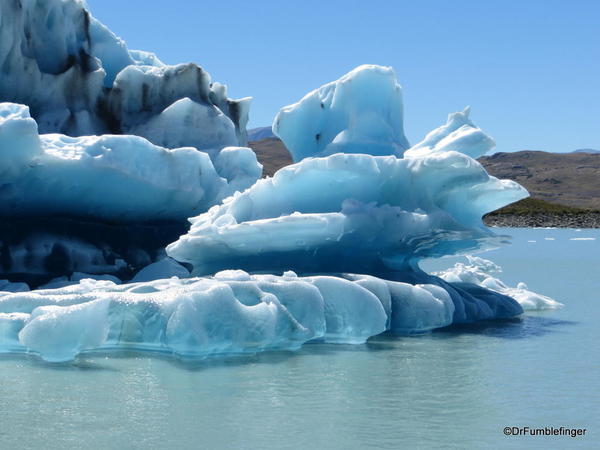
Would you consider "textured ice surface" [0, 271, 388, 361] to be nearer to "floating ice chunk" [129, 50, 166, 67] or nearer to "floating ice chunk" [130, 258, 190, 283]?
"floating ice chunk" [130, 258, 190, 283]

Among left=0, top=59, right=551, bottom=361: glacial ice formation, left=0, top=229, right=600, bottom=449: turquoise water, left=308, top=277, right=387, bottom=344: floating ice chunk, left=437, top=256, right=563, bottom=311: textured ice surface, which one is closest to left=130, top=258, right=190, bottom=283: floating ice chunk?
left=0, top=59, right=551, bottom=361: glacial ice formation

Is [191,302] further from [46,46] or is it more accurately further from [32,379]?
[46,46]

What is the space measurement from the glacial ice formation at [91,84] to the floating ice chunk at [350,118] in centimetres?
366

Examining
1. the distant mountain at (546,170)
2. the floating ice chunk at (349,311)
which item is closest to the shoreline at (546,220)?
the distant mountain at (546,170)

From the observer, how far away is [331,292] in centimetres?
1045

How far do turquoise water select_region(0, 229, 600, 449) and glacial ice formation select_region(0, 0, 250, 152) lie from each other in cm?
907

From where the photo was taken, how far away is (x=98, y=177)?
14602 mm

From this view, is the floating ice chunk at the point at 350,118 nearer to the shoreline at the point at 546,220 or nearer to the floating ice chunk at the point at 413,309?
the floating ice chunk at the point at 413,309

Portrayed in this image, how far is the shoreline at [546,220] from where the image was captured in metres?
83.2

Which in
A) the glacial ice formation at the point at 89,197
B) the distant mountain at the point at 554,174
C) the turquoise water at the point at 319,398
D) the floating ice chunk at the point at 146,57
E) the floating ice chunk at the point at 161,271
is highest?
the distant mountain at the point at 554,174

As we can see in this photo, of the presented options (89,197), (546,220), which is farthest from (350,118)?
(546,220)

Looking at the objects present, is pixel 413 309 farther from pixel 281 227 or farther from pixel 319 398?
pixel 319 398

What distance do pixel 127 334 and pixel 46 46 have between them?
10.1m

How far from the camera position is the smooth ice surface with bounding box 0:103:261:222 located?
1353 centimetres
